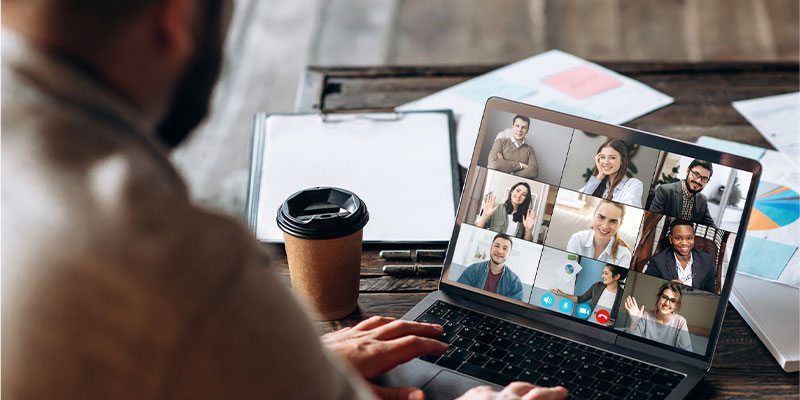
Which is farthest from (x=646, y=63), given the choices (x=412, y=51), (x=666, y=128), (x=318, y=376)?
(x=412, y=51)

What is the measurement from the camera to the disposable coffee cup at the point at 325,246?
0.94 meters

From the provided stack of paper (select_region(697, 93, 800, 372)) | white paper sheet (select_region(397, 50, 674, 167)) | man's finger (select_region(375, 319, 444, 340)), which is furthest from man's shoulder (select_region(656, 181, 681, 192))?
white paper sheet (select_region(397, 50, 674, 167))

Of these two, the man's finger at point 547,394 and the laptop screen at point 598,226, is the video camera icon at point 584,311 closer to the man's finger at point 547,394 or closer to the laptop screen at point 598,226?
the laptop screen at point 598,226

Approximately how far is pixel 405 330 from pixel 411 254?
0.73ft

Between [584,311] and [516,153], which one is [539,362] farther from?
[516,153]

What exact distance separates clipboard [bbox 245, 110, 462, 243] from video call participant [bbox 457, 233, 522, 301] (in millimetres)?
158

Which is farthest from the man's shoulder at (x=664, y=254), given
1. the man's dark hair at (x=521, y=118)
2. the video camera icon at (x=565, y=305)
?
the man's dark hair at (x=521, y=118)

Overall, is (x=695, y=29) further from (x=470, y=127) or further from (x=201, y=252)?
(x=201, y=252)

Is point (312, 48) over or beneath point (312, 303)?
over

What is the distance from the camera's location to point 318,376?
55cm

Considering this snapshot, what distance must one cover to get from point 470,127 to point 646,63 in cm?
49

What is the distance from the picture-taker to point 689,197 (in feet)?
2.93

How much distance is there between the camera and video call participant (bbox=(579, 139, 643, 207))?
919mm

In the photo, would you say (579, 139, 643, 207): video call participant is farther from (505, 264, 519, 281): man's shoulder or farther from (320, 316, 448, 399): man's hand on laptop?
(320, 316, 448, 399): man's hand on laptop
